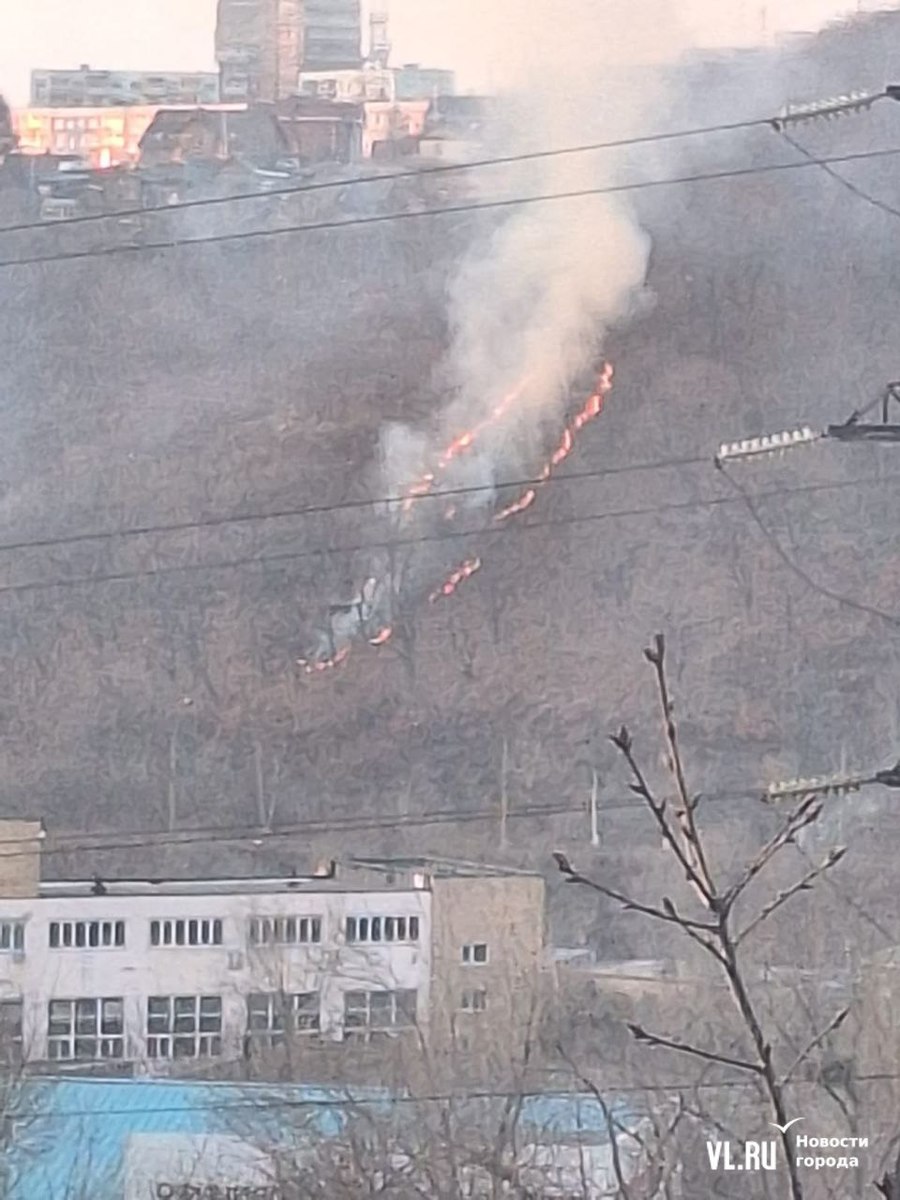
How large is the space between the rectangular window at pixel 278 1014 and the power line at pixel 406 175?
423 inches

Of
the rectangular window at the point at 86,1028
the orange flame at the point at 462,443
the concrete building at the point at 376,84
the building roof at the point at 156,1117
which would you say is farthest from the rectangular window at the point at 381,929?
the concrete building at the point at 376,84

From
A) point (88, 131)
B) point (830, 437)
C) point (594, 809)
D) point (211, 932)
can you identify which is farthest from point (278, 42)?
point (830, 437)

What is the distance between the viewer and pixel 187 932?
34.1ft

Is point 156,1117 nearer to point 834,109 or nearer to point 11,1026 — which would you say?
point 11,1026

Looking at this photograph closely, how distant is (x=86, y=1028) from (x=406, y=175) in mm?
12417

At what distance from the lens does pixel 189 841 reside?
47.4 feet

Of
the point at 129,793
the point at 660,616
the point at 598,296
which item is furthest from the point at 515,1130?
the point at 598,296

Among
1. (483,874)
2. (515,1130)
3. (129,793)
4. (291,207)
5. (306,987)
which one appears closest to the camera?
(515,1130)

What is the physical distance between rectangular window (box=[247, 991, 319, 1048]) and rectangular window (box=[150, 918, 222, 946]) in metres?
0.81

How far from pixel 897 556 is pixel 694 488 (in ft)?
6.50

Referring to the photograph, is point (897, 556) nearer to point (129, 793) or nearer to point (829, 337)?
point (829, 337)

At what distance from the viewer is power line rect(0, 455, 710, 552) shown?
18.6 m

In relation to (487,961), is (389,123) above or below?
above

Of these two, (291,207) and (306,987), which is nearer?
(306,987)
